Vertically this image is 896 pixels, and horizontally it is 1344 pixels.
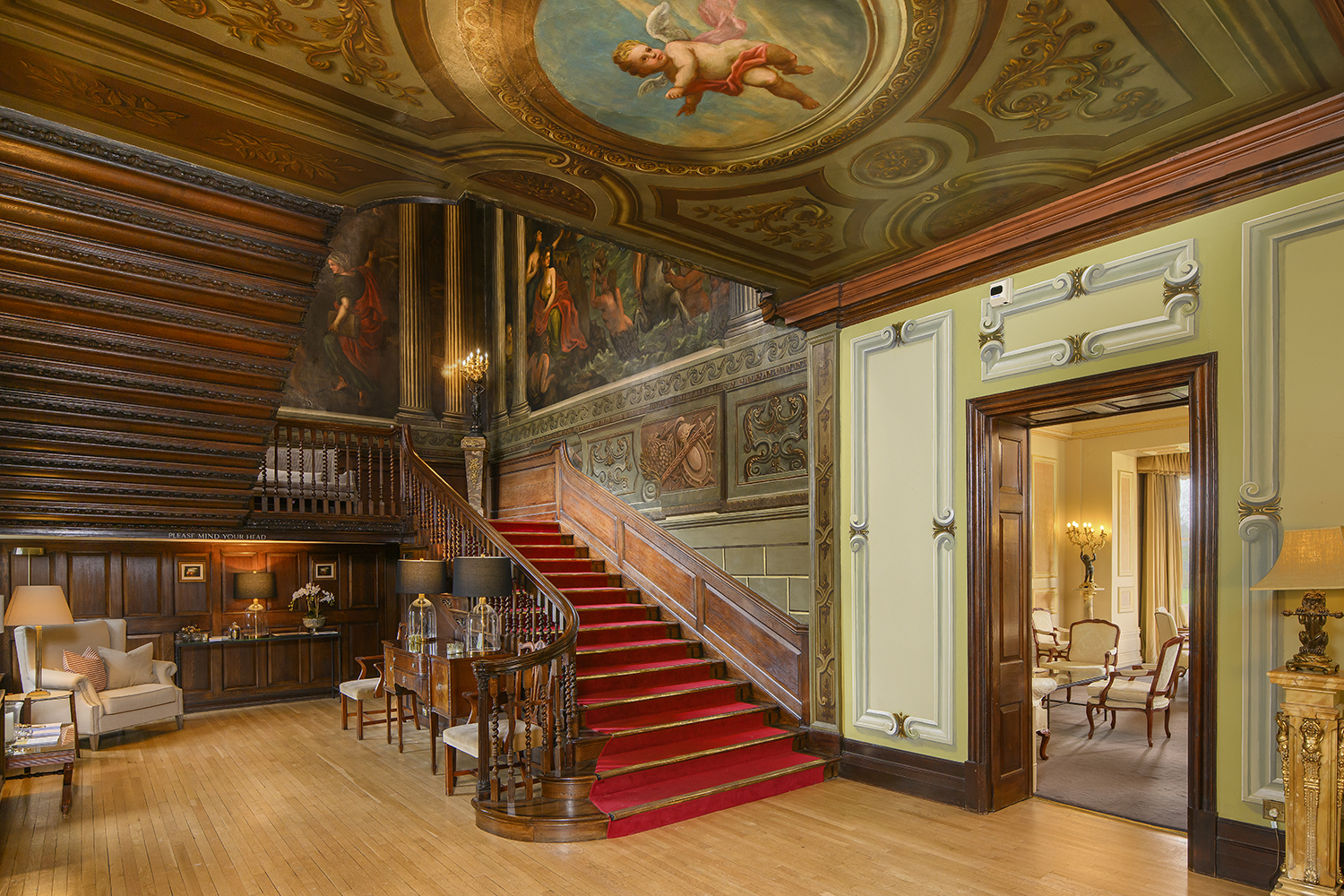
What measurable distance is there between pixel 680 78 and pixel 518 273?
8.78 metres

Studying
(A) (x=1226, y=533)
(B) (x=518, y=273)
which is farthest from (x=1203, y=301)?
(B) (x=518, y=273)

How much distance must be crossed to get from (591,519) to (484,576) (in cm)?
317

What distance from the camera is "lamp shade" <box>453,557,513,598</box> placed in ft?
19.3

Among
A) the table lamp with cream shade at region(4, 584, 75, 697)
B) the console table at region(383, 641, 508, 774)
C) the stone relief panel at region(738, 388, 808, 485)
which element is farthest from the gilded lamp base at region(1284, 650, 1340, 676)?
the table lamp with cream shade at region(4, 584, 75, 697)

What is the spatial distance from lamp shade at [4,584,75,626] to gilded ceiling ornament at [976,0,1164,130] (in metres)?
7.90

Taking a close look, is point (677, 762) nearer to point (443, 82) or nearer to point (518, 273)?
point (443, 82)

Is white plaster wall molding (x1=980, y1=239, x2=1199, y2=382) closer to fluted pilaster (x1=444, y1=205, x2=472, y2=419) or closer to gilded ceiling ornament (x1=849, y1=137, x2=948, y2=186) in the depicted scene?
gilded ceiling ornament (x1=849, y1=137, x2=948, y2=186)

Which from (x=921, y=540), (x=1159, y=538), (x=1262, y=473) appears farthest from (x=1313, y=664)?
(x=1159, y=538)

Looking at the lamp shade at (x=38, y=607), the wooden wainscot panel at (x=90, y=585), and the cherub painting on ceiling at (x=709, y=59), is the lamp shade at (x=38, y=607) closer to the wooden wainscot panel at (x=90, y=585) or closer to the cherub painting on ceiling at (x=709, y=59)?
the wooden wainscot panel at (x=90, y=585)

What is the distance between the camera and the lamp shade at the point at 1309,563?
11.0 ft

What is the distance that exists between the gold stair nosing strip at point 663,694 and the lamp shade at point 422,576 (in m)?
1.76

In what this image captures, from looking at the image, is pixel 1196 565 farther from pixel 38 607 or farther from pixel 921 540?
pixel 38 607

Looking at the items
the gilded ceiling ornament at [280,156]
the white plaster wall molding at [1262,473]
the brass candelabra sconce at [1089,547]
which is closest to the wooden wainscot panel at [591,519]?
the gilded ceiling ornament at [280,156]

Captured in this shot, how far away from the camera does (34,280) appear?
194 inches
